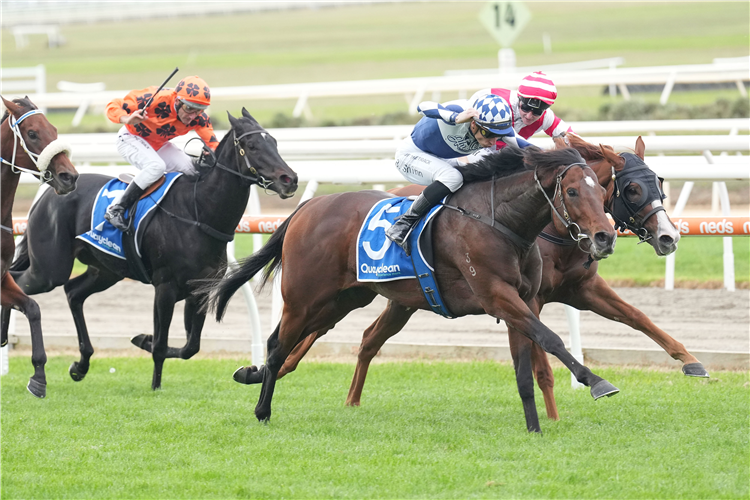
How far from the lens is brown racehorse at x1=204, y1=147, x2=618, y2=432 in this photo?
430 centimetres

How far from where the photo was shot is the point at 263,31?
59.6 meters

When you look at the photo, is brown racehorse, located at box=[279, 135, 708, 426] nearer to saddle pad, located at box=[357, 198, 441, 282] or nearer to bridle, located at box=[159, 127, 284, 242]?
saddle pad, located at box=[357, 198, 441, 282]

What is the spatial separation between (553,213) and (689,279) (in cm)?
495

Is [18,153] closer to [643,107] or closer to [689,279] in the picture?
[689,279]

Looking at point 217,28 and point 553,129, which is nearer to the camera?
point 553,129

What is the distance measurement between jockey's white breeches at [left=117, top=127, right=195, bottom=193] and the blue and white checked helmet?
97.9 inches

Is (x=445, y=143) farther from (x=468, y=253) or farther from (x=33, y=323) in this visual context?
(x=33, y=323)

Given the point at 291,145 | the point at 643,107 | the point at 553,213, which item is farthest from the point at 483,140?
the point at 643,107

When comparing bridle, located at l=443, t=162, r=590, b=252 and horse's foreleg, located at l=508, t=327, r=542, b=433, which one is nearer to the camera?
bridle, located at l=443, t=162, r=590, b=252

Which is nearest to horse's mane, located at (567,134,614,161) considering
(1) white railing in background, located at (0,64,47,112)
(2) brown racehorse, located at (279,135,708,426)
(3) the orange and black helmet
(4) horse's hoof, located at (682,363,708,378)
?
(2) brown racehorse, located at (279,135,708,426)

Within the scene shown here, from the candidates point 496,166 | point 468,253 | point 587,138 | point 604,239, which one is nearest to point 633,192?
point 496,166

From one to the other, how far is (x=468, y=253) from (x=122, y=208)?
2589 mm

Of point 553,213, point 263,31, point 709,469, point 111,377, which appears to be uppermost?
point 553,213

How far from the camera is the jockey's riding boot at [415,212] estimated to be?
15.6ft
